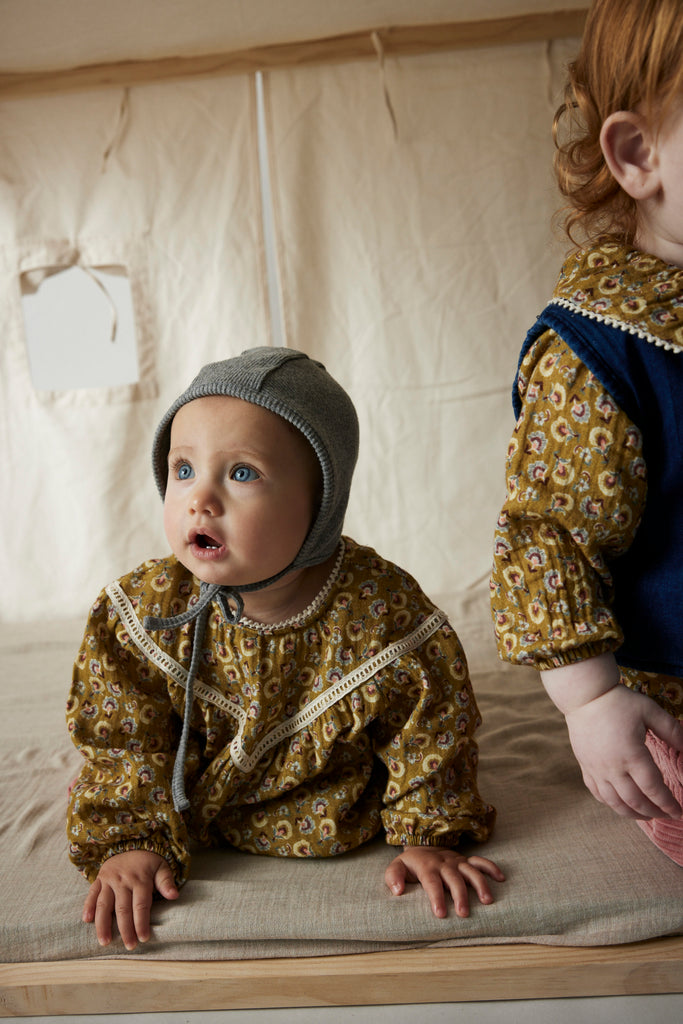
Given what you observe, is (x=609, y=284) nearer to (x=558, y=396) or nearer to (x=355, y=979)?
(x=558, y=396)

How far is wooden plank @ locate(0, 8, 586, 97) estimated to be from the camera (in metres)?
2.02

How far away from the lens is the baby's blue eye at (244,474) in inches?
40.0

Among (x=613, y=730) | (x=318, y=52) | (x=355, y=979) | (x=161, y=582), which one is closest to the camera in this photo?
(x=613, y=730)

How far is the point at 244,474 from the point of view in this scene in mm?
1017

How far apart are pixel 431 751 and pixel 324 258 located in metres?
1.40

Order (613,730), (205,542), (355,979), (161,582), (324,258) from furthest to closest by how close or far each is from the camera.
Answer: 1. (324,258)
2. (161,582)
3. (205,542)
4. (355,979)
5. (613,730)

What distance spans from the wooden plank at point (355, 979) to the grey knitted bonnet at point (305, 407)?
15.5 inches

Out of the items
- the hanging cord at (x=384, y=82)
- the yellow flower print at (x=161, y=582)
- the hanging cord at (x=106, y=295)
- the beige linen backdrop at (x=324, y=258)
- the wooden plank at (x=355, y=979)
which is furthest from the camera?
the hanging cord at (x=106, y=295)

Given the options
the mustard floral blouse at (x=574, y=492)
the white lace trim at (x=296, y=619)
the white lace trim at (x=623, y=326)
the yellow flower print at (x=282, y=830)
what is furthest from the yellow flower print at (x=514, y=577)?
the yellow flower print at (x=282, y=830)

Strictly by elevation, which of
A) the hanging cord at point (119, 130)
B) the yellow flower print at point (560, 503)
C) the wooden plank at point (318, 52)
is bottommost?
the yellow flower print at point (560, 503)

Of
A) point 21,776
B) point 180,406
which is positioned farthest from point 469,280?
point 21,776

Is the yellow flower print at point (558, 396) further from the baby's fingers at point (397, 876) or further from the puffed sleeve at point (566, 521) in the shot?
the baby's fingers at point (397, 876)

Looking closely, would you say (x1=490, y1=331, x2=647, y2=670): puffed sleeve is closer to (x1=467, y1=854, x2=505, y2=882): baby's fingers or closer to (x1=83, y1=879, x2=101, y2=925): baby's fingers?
(x1=467, y1=854, x2=505, y2=882): baby's fingers

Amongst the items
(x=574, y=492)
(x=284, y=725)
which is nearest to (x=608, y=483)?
(x=574, y=492)
